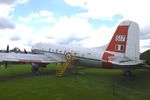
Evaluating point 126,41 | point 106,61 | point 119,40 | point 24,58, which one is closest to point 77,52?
point 106,61

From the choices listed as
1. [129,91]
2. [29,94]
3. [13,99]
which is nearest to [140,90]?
[129,91]

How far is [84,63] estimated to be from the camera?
3072 centimetres

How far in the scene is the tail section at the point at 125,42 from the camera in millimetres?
26391

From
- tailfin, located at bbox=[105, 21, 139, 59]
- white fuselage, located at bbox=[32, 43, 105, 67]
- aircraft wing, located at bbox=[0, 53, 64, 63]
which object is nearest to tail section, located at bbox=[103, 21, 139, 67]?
tailfin, located at bbox=[105, 21, 139, 59]

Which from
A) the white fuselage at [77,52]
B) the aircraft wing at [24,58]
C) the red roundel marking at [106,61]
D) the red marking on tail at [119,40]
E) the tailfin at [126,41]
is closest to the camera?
the tailfin at [126,41]

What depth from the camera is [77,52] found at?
31.7 metres

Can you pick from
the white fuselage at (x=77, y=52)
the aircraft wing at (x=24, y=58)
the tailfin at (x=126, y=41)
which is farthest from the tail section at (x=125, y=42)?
the aircraft wing at (x=24, y=58)

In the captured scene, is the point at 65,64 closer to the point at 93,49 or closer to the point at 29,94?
the point at 93,49

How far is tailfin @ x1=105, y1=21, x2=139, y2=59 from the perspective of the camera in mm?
26391

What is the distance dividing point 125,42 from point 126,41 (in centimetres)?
16

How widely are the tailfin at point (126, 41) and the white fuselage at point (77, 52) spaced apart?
1.53 meters

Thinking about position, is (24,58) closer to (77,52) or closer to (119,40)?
(77,52)

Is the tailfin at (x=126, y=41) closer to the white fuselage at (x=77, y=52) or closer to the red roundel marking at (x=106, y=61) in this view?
the red roundel marking at (x=106, y=61)

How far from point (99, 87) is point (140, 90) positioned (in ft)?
11.7
